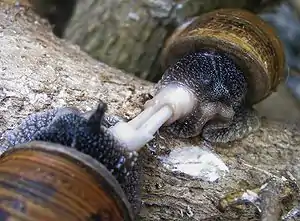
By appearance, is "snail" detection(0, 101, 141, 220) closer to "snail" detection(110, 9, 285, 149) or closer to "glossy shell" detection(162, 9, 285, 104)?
"snail" detection(110, 9, 285, 149)

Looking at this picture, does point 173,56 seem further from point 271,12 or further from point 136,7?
point 271,12

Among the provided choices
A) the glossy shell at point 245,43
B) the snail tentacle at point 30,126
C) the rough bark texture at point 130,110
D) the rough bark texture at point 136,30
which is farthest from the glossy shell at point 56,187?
the rough bark texture at point 136,30

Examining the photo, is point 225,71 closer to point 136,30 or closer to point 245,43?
point 245,43

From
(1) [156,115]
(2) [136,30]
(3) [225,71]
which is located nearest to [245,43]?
(3) [225,71]

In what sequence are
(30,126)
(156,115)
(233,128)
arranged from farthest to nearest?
(233,128) < (156,115) < (30,126)

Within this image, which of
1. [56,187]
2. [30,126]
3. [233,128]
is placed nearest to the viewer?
[56,187]
